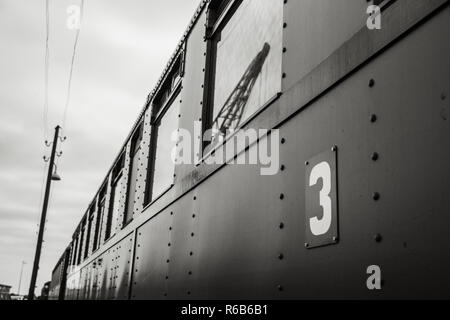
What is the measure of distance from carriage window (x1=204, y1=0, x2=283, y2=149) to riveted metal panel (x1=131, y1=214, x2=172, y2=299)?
0.95m

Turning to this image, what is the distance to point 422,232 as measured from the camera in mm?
1248

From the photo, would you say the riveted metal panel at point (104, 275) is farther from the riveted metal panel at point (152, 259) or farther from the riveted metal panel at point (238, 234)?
the riveted metal panel at point (238, 234)

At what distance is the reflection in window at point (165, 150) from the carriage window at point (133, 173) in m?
0.96

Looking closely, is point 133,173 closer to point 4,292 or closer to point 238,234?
point 238,234

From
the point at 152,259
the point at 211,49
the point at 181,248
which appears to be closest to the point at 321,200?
the point at 181,248

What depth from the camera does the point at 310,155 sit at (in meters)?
1.82

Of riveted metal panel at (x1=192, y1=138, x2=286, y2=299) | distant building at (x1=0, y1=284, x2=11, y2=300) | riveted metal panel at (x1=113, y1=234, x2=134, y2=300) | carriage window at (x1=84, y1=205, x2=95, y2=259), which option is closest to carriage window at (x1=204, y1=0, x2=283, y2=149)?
riveted metal panel at (x1=192, y1=138, x2=286, y2=299)

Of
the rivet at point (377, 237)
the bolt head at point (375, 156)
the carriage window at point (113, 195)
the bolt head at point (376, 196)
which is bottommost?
the rivet at point (377, 237)

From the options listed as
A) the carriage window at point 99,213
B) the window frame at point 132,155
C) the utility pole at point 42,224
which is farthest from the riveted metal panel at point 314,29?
the utility pole at point 42,224

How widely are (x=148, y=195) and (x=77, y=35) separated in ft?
15.0

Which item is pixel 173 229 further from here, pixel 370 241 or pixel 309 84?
pixel 370 241

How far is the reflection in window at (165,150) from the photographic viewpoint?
3.92 m

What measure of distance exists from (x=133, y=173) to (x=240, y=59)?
3.34 m

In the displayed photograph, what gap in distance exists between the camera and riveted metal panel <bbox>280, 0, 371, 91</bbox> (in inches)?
67.6
